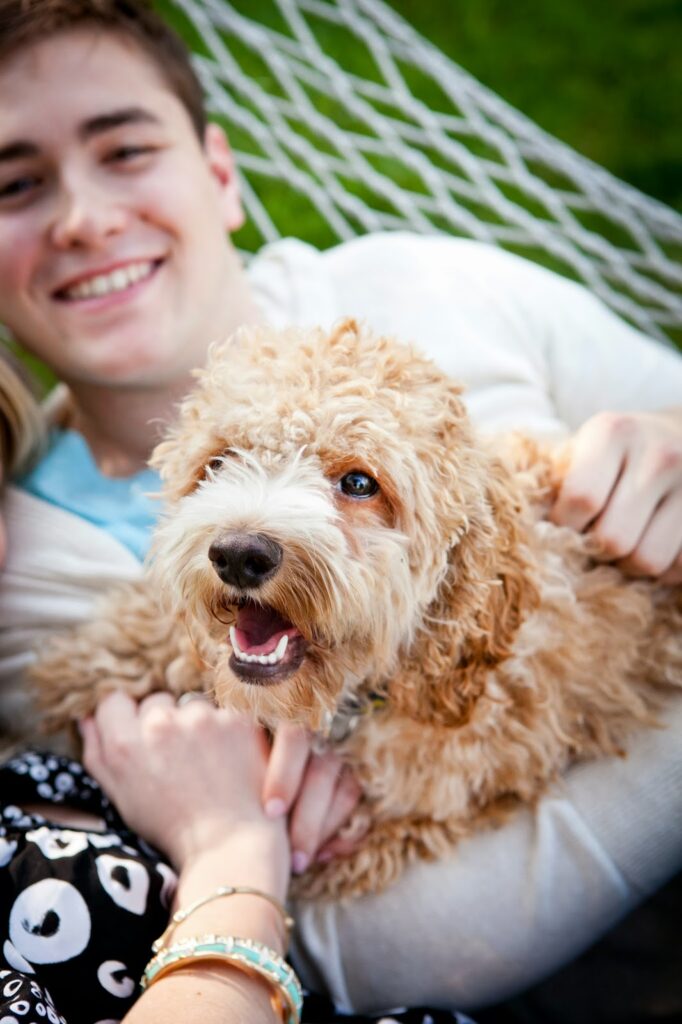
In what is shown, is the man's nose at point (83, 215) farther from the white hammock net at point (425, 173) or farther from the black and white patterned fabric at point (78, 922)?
the black and white patterned fabric at point (78, 922)

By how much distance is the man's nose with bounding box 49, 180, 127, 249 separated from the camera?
2264 millimetres

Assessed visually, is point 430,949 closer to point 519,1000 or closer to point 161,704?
point 519,1000

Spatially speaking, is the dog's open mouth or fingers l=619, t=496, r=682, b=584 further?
fingers l=619, t=496, r=682, b=584

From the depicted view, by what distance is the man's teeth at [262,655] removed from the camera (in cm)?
170

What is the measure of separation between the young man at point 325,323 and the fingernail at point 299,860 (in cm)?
1

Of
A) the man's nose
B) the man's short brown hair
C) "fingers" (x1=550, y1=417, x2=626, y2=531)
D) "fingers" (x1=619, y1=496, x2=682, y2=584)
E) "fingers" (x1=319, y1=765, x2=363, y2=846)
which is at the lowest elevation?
"fingers" (x1=319, y1=765, x2=363, y2=846)

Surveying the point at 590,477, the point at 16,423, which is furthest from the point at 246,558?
the point at 16,423

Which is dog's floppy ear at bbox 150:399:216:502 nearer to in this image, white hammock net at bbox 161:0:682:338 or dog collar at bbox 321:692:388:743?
dog collar at bbox 321:692:388:743

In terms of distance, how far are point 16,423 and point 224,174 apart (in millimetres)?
1000

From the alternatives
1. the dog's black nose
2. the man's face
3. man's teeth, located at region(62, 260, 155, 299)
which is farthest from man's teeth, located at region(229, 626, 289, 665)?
man's teeth, located at region(62, 260, 155, 299)

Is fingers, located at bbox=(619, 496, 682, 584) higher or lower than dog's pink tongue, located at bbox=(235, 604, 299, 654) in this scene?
lower

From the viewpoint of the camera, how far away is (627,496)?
2.00 m

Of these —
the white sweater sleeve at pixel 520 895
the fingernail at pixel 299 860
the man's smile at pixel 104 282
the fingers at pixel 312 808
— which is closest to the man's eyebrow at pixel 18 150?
the man's smile at pixel 104 282

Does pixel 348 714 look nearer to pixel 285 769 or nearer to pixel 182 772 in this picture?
pixel 285 769
